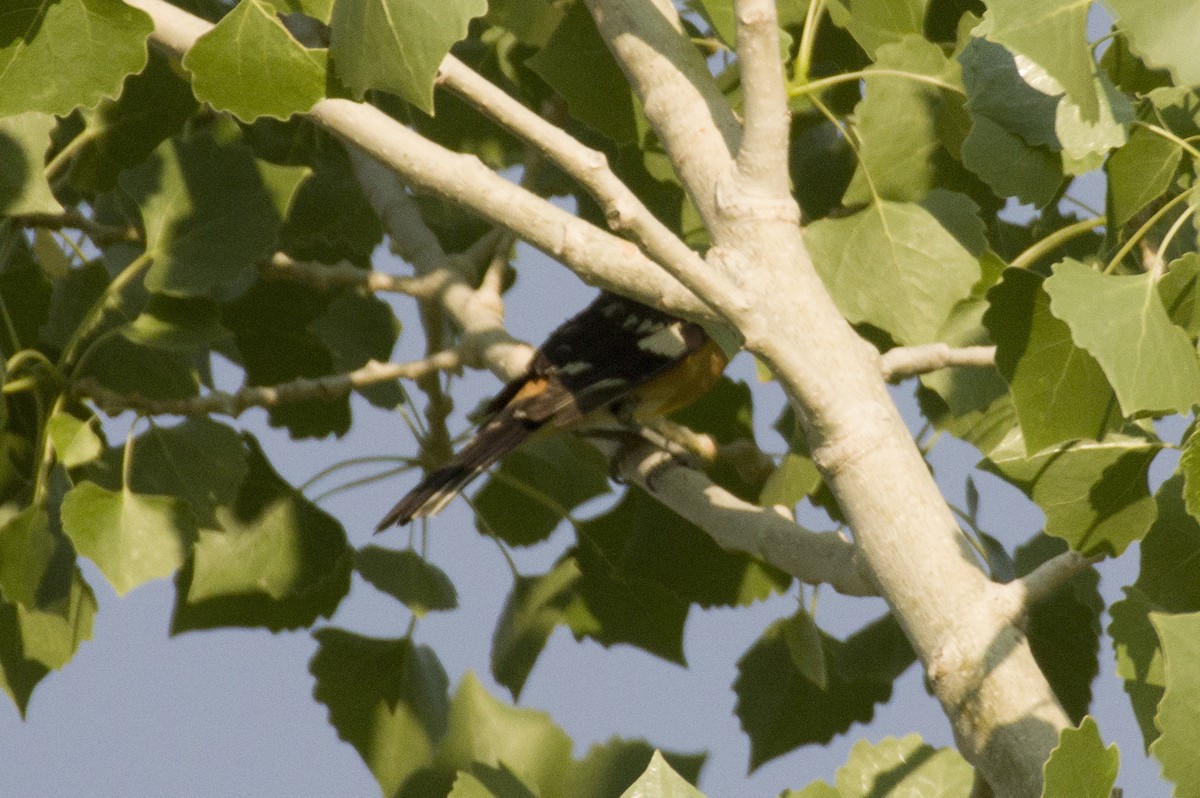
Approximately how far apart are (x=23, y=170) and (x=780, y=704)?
4.98ft

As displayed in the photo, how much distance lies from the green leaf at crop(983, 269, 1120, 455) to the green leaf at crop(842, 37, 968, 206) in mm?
544

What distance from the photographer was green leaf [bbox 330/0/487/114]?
1.39 meters

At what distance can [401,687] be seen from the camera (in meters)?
2.50

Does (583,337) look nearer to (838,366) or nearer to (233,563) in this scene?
(233,563)

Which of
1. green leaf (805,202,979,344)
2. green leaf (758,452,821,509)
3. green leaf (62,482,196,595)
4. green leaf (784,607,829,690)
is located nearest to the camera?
green leaf (805,202,979,344)

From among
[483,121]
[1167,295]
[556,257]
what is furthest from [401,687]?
[1167,295]

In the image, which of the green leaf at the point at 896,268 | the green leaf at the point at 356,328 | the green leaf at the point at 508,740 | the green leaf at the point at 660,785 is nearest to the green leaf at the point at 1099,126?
the green leaf at the point at 896,268

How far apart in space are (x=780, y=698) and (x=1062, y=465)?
47.0 inches

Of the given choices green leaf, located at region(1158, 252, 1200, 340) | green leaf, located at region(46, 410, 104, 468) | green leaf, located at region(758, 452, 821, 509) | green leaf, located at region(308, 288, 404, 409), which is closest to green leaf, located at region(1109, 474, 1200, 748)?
green leaf, located at region(1158, 252, 1200, 340)

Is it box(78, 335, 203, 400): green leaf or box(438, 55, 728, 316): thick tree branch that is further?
box(78, 335, 203, 400): green leaf

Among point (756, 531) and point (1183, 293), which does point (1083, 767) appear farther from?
point (756, 531)

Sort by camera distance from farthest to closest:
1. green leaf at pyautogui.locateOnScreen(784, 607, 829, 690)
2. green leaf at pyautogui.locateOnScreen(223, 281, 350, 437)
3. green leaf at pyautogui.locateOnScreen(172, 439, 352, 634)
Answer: green leaf at pyautogui.locateOnScreen(223, 281, 350, 437) < green leaf at pyautogui.locateOnScreen(172, 439, 352, 634) < green leaf at pyautogui.locateOnScreen(784, 607, 829, 690)

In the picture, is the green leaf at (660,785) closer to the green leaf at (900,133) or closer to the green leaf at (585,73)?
the green leaf at (900,133)

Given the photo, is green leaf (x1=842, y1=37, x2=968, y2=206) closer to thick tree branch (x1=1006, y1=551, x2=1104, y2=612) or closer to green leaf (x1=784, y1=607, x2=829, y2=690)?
thick tree branch (x1=1006, y1=551, x2=1104, y2=612)
